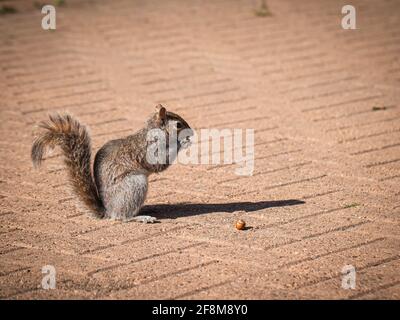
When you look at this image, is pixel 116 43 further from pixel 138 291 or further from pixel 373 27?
pixel 138 291

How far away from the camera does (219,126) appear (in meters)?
6.73

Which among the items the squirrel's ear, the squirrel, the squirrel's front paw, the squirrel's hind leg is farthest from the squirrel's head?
the squirrel's front paw

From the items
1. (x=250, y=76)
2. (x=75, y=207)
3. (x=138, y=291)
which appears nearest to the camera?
(x=138, y=291)

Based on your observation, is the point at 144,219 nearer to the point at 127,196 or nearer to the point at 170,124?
the point at 127,196

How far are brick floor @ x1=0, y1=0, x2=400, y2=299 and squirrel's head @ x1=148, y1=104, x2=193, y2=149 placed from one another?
50 centimetres

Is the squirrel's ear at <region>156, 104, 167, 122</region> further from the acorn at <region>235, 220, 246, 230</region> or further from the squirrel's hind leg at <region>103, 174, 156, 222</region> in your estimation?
the acorn at <region>235, 220, 246, 230</region>

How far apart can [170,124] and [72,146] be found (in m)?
0.78

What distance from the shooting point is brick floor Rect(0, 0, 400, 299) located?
4.26 metres

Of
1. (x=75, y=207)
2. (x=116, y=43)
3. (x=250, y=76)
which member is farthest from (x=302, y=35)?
(x=75, y=207)

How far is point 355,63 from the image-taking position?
27.6 ft

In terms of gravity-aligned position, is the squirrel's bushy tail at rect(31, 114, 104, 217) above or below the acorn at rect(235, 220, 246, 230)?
above

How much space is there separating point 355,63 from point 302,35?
126 centimetres

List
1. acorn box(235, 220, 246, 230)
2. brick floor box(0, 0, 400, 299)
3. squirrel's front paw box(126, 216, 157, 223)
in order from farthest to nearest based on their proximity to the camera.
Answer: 1. squirrel's front paw box(126, 216, 157, 223)
2. acorn box(235, 220, 246, 230)
3. brick floor box(0, 0, 400, 299)

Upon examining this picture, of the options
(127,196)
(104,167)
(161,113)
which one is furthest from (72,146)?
(161,113)
